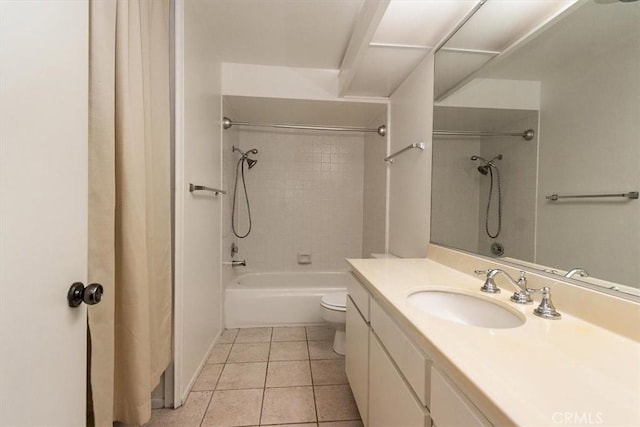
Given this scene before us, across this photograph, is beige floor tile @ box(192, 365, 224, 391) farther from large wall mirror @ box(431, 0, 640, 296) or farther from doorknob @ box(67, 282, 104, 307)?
large wall mirror @ box(431, 0, 640, 296)

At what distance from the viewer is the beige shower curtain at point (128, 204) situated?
0.90 metres

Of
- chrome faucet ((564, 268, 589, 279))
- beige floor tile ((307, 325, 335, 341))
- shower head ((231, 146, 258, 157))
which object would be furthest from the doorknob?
shower head ((231, 146, 258, 157))

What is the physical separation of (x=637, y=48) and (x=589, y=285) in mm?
659

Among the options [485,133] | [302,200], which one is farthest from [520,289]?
[302,200]

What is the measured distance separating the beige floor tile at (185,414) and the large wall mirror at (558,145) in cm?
167

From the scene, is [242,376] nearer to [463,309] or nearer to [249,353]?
[249,353]

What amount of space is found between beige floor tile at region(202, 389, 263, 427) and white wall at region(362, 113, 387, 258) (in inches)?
60.3

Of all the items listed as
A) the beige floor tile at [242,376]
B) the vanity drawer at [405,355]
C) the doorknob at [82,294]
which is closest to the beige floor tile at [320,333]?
the beige floor tile at [242,376]

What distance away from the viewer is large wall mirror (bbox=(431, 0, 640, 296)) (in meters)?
0.75

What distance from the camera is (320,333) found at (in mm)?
2412

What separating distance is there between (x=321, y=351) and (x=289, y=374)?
1.20 feet

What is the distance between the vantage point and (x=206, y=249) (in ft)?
6.36

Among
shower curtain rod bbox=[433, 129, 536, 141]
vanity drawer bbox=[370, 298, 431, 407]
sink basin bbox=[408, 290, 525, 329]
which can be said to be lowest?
vanity drawer bbox=[370, 298, 431, 407]

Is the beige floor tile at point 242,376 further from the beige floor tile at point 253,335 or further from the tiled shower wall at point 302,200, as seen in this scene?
the tiled shower wall at point 302,200
